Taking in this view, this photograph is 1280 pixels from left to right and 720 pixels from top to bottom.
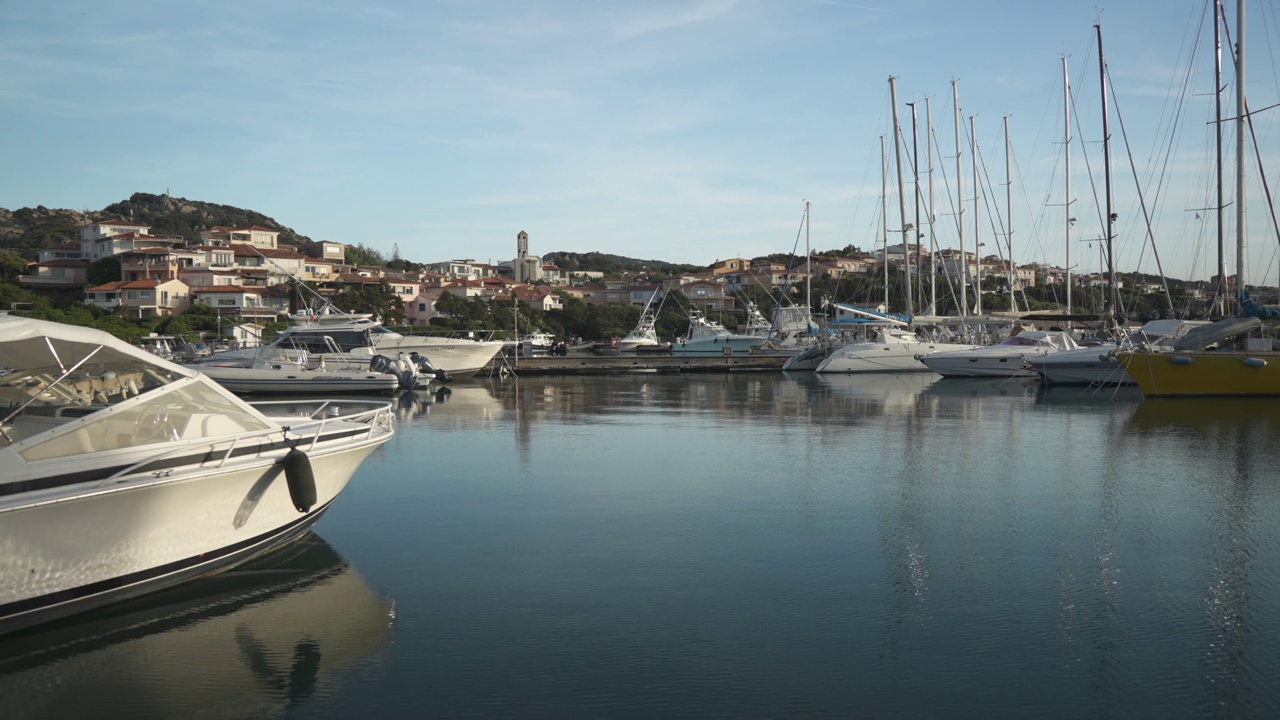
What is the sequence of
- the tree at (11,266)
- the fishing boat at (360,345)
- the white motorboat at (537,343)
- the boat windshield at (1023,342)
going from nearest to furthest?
1. the fishing boat at (360,345)
2. the boat windshield at (1023,342)
3. the white motorboat at (537,343)
4. the tree at (11,266)

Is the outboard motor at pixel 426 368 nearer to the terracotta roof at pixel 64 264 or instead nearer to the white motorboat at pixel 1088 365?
→ the white motorboat at pixel 1088 365

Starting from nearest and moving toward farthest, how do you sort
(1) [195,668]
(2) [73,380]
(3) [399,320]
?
(1) [195,668] → (2) [73,380] → (3) [399,320]

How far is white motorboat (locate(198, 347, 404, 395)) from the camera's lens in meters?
36.5

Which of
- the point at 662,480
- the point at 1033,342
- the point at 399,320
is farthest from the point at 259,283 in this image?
the point at 662,480

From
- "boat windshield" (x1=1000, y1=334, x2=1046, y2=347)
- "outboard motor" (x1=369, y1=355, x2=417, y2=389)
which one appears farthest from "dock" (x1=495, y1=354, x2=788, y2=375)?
"outboard motor" (x1=369, y1=355, x2=417, y2=389)

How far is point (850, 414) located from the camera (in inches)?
1099

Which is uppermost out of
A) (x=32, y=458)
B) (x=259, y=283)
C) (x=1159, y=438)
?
(x=259, y=283)

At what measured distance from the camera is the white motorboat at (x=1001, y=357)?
1613 inches

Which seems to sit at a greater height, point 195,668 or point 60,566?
point 60,566

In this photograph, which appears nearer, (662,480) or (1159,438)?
(662,480)

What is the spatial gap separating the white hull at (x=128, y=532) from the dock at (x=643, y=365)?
42443 millimetres

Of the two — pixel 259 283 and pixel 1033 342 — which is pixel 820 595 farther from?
pixel 259 283

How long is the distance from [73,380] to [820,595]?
8211mm

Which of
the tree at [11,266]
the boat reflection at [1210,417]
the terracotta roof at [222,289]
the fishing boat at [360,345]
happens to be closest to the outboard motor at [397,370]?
the fishing boat at [360,345]
